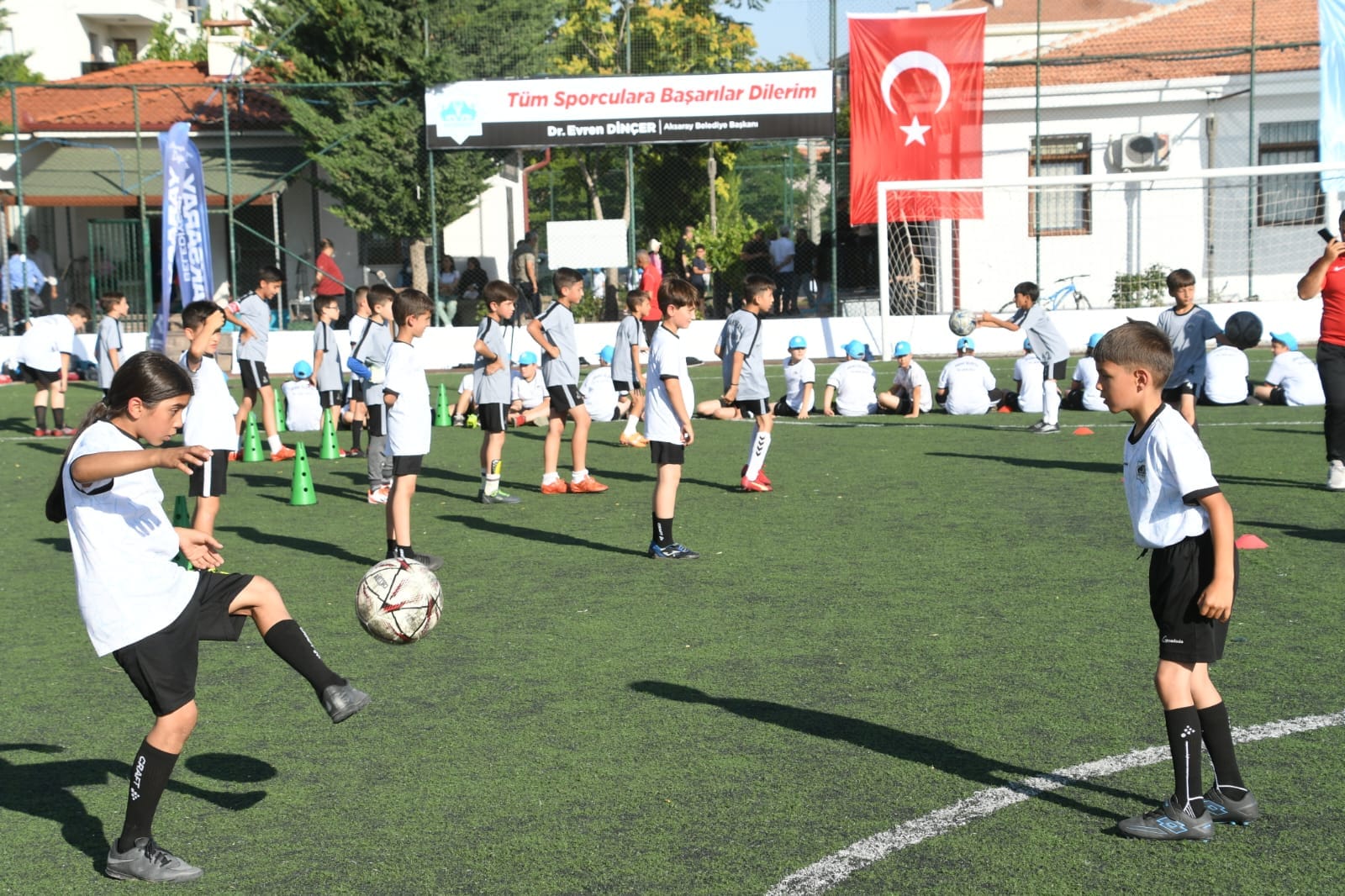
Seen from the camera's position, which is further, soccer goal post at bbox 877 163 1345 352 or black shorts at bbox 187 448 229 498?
soccer goal post at bbox 877 163 1345 352

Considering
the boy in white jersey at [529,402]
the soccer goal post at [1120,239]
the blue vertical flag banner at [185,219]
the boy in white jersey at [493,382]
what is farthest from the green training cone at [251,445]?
the soccer goal post at [1120,239]

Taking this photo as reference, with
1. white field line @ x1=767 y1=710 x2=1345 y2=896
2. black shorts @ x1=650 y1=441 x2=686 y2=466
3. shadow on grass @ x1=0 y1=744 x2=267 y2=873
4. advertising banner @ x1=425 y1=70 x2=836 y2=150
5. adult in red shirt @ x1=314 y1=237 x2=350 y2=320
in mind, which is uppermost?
advertising banner @ x1=425 y1=70 x2=836 y2=150

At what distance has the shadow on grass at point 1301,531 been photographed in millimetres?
9125

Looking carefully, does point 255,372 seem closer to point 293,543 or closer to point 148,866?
point 293,543

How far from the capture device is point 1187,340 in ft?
38.8

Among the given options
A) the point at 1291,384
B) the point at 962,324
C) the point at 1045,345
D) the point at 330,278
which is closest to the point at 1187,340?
the point at 1045,345

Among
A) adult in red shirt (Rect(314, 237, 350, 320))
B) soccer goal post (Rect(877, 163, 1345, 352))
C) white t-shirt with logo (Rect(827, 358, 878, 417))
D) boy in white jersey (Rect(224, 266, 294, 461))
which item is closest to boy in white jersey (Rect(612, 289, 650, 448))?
white t-shirt with logo (Rect(827, 358, 878, 417))

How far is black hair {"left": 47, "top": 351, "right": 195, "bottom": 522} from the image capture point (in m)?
4.54

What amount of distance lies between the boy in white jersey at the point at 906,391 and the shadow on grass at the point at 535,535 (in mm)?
7239

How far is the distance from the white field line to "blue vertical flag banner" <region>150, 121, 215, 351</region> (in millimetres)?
15939

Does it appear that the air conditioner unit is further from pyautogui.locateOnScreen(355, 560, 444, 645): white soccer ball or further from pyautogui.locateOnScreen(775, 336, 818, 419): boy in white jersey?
pyautogui.locateOnScreen(355, 560, 444, 645): white soccer ball

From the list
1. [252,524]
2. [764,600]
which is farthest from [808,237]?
[764,600]

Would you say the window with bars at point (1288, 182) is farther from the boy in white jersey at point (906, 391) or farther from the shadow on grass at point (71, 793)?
the shadow on grass at point (71, 793)

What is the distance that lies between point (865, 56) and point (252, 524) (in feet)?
55.8
